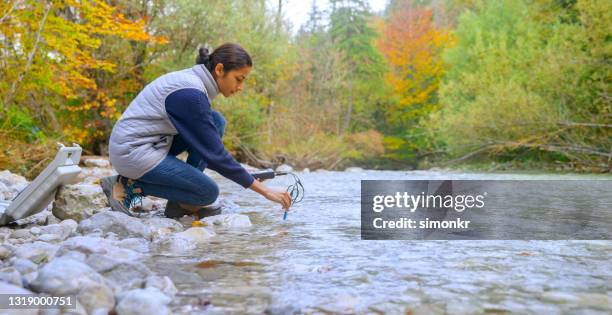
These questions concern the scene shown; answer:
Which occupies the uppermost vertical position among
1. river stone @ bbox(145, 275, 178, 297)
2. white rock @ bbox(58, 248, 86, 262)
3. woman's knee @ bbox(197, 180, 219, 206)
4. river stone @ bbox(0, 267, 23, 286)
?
woman's knee @ bbox(197, 180, 219, 206)

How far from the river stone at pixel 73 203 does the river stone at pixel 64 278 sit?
1.51 meters

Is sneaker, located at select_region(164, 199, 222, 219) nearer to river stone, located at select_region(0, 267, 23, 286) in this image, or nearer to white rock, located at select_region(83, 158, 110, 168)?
river stone, located at select_region(0, 267, 23, 286)

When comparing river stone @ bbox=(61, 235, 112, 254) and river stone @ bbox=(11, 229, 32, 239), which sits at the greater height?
river stone @ bbox=(61, 235, 112, 254)

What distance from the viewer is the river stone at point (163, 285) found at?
162cm

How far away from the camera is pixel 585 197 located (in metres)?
4.63

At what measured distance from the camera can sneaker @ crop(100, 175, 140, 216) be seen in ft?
10.1

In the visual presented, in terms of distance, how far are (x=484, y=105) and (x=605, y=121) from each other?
230 cm

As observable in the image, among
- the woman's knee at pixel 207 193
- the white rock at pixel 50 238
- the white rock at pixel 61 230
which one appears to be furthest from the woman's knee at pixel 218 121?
the white rock at pixel 50 238

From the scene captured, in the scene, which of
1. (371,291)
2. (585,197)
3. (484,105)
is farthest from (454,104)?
(371,291)

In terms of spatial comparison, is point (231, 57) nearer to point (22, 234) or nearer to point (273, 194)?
point (273, 194)

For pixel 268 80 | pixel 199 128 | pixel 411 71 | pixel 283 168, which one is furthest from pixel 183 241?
pixel 411 71

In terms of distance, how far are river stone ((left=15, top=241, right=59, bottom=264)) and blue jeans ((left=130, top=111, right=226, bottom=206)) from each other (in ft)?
2.98

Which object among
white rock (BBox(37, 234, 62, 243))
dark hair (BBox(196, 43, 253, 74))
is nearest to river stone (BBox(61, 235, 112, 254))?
white rock (BBox(37, 234, 62, 243))

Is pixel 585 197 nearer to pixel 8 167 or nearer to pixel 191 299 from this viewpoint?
pixel 191 299
